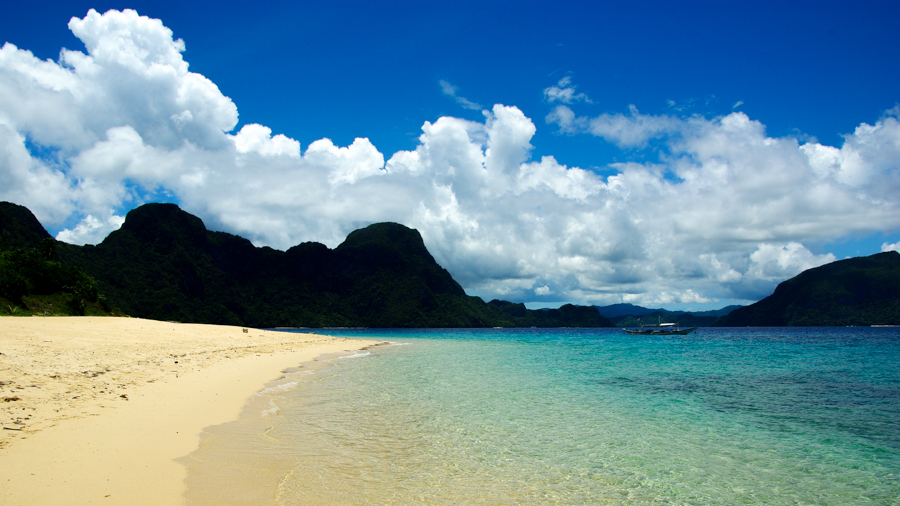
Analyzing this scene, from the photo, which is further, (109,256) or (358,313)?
(358,313)

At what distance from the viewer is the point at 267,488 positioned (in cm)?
630

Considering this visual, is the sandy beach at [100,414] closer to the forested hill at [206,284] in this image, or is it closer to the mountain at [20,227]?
the mountain at [20,227]

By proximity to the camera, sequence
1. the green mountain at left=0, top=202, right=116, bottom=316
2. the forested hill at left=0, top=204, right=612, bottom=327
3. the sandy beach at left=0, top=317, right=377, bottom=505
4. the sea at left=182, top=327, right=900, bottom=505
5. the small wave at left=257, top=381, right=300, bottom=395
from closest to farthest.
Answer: the sandy beach at left=0, top=317, right=377, bottom=505, the sea at left=182, top=327, right=900, bottom=505, the small wave at left=257, top=381, right=300, bottom=395, the green mountain at left=0, top=202, right=116, bottom=316, the forested hill at left=0, top=204, right=612, bottom=327

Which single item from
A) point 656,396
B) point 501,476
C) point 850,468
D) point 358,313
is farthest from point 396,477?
point 358,313

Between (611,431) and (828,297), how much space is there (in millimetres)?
214542

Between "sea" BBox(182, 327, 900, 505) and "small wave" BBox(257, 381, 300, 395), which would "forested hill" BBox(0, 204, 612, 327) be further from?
"sea" BBox(182, 327, 900, 505)

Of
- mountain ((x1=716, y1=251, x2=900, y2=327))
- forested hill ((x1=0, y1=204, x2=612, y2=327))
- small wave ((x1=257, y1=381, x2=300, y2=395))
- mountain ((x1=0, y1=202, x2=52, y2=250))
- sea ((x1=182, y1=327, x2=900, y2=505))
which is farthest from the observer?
mountain ((x1=716, y1=251, x2=900, y2=327))

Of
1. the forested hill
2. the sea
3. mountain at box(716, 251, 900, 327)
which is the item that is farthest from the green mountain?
mountain at box(716, 251, 900, 327)

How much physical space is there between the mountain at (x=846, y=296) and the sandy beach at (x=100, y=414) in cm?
21380

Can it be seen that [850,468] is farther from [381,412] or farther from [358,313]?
[358,313]

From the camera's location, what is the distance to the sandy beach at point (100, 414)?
5.48 metres

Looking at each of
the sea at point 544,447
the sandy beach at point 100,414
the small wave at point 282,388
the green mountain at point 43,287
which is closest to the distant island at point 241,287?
the green mountain at point 43,287

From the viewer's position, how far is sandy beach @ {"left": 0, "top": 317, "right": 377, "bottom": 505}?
5484mm

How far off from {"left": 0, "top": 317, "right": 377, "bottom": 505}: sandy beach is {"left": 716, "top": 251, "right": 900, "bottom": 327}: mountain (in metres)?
214
